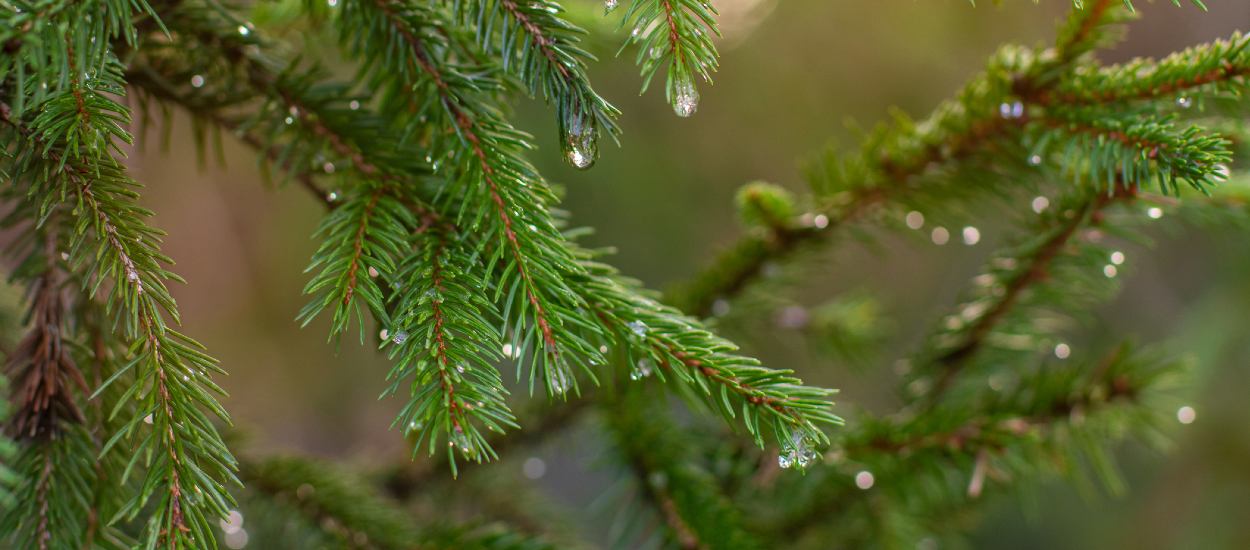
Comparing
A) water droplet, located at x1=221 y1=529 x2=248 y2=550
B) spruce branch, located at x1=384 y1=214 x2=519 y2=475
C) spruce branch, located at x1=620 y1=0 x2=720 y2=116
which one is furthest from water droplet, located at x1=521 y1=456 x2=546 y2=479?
spruce branch, located at x1=620 y1=0 x2=720 y2=116

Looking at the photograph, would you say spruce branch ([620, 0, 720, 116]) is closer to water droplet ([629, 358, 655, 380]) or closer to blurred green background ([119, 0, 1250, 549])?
water droplet ([629, 358, 655, 380])

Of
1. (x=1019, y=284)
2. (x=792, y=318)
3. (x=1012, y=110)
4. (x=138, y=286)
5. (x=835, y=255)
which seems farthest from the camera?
(x=835, y=255)

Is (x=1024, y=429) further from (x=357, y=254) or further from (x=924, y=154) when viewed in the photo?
(x=357, y=254)

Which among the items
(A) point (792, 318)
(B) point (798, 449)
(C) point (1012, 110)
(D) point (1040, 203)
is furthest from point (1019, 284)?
(B) point (798, 449)

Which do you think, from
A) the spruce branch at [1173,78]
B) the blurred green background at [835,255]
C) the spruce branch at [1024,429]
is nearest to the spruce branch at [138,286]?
the spruce branch at [1024,429]

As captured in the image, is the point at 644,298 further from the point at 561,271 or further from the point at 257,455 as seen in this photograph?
the point at 257,455

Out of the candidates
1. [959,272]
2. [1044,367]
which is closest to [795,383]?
[1044,367]
